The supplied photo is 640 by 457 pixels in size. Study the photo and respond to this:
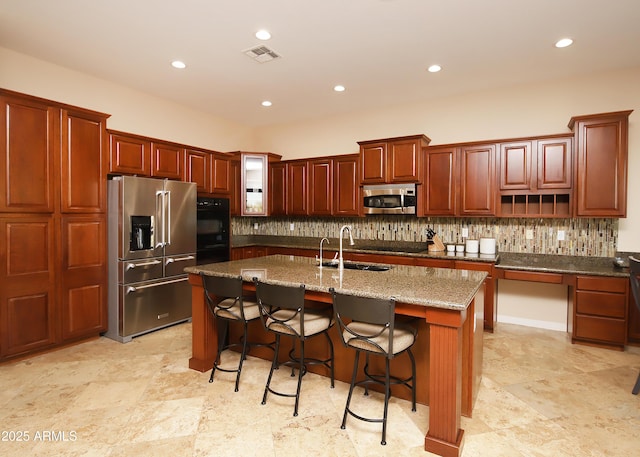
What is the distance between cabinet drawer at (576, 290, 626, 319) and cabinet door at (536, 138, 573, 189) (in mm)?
1171

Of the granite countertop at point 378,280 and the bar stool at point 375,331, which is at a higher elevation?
the granite countertop at point 378,280

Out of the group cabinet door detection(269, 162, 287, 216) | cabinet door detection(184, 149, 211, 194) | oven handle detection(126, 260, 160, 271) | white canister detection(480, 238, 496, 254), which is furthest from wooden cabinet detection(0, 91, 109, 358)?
white canister detection(480, 238, 496, 254)

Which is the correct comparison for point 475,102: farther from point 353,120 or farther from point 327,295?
point 327,295

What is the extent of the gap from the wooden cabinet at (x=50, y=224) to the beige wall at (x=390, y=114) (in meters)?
0.64

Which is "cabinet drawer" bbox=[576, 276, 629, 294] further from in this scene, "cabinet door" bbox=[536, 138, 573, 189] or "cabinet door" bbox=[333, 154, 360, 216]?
"cabinet door" bbox=[333, 154, 360, 216]

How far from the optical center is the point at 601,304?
3572mm

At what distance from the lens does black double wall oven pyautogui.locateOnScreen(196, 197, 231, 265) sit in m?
4.86

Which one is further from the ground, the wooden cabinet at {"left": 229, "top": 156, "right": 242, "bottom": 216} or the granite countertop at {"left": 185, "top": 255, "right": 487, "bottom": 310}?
the wooden cabinet at {"left": 229, "top": 156, "right": 242, "bottom": 216}

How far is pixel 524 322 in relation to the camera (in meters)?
4.39

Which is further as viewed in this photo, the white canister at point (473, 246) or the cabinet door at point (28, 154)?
the white canister at point (473, 246)

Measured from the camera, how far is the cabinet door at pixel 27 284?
10.5 ft

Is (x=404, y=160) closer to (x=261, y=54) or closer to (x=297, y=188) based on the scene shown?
(x=297, y=188)

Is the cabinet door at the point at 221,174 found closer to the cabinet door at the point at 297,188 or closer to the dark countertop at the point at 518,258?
the cabinet door at the point at 297,188

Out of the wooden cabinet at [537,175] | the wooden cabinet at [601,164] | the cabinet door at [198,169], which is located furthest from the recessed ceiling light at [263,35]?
the wooden cabinet at [601,164]
